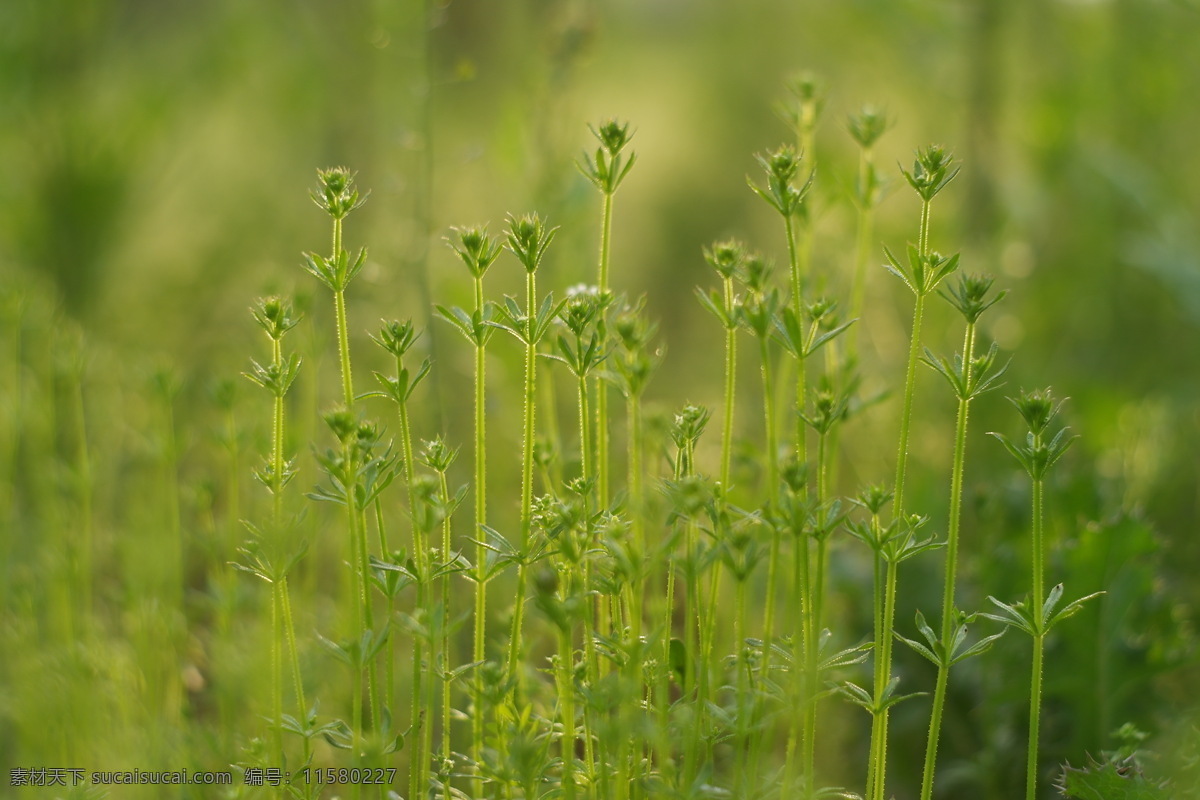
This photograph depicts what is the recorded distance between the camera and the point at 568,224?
2.23m

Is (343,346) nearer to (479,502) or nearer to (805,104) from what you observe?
(479,502)

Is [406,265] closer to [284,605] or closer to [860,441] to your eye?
[284,605]

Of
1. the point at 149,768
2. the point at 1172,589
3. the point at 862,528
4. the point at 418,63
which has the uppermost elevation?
the point at 418,63

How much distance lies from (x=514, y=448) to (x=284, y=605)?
147 centimetres

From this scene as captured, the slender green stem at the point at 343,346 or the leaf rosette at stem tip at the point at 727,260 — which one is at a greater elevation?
the leaf rosette at stem tip at the point at 727,260

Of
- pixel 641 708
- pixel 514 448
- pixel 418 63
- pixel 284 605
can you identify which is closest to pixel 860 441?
pixel 514 448

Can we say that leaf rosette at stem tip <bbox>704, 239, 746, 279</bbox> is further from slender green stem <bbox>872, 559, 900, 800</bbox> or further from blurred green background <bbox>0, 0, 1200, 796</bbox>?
blurred green background <bbox>0, 0, 1200, 796</bbox>

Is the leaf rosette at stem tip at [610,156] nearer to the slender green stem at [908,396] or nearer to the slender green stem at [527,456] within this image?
the slender green stem at [527,456]

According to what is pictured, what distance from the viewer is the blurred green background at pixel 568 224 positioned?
1.91m

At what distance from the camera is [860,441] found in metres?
2.90

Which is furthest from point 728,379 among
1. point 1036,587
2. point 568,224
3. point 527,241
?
point 568,224

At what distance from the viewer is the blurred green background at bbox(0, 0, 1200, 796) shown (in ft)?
6.25

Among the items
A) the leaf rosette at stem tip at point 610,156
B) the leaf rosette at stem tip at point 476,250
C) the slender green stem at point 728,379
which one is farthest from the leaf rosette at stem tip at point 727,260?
the leaf rosette at stem tip at point 476,250

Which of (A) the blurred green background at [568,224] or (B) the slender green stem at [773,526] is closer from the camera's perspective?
(B) the slender green stem at [773,526]
